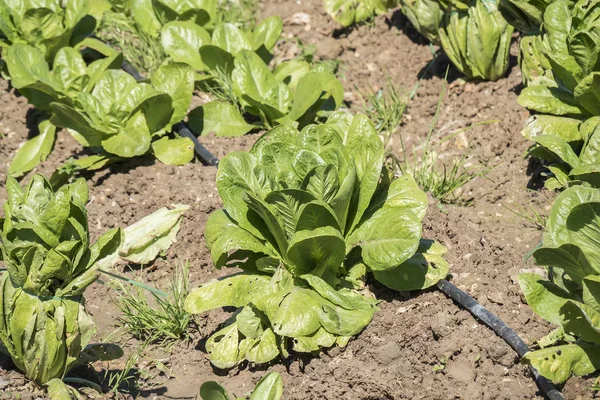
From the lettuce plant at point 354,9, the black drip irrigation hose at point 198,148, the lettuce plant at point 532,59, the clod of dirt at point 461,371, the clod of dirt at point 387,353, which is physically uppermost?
the lettuce plant at point 532,59

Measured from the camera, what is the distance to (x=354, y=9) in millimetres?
5848

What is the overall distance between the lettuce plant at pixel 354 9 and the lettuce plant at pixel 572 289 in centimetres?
308

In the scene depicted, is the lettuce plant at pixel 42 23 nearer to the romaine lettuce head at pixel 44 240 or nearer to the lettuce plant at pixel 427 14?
the lettuce plant at pixel 427 14

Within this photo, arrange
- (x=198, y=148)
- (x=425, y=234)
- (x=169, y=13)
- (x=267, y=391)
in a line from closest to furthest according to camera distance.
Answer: (x=267, y=391)
(x=425, y=234)
(x=198, y=148)
(x=169, y=13)

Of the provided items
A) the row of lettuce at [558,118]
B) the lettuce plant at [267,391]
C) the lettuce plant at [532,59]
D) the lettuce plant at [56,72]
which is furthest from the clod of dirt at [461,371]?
the lettuce plant at [56,72]

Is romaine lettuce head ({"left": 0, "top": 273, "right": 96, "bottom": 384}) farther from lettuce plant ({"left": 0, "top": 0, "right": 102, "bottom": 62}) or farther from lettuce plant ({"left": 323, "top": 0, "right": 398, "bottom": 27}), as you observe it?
lettuce plant ({"left": 323, "top": 0, "right": 398, "bottom": 27})

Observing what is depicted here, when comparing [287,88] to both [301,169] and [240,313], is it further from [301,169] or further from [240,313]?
[240,313]

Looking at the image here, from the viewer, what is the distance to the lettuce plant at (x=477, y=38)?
15.5 ft

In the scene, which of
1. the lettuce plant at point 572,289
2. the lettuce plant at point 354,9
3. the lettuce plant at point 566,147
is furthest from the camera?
the lettuce plant at point 354,9

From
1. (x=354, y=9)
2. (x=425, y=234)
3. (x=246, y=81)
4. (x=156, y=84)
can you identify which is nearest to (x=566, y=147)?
(x=425, y=234)

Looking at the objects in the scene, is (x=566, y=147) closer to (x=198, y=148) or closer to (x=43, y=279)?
(x=198, y=148)

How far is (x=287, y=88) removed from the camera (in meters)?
4.77

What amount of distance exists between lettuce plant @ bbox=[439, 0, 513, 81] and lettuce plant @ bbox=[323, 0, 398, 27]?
912mm

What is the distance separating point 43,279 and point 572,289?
202 cm
